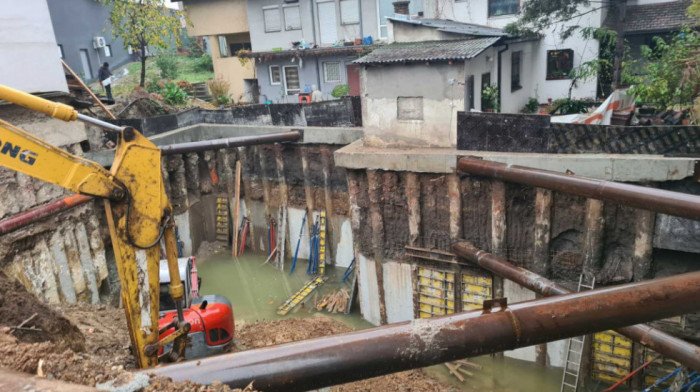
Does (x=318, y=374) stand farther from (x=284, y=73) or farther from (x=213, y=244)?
(x=284, y=73)

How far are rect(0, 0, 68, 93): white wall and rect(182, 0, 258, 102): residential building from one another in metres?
15.8

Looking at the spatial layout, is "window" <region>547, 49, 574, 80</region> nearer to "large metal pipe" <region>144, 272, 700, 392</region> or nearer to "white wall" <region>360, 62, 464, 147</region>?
"white wall" <region>360, 62, 464, 147</region>

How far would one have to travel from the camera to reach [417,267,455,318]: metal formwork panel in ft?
36.2

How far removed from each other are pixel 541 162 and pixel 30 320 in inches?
335

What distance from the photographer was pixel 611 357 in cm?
952

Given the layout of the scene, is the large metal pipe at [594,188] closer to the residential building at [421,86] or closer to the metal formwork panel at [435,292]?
the residential building at [421,86]

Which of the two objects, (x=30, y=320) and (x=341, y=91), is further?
(x=341, y=91)

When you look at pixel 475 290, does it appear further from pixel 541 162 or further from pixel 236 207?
pixel 236 207

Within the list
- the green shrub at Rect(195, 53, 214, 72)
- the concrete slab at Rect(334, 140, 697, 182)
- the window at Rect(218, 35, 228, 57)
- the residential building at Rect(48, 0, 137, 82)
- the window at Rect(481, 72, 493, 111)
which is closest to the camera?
the concrete slab at Rect(334, 140, 697, 182)

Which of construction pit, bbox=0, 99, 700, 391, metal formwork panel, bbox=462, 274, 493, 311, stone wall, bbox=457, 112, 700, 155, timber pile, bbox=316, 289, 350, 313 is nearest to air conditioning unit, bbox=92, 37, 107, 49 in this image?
construction pit, bbox=0, 99, 700, 391

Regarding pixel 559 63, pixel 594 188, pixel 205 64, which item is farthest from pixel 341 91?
pixel 594 188

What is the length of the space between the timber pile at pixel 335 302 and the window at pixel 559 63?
1413 cm

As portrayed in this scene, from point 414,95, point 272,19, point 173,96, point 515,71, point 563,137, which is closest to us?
point 563,137

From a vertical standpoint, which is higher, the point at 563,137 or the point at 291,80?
the point at 291,80
